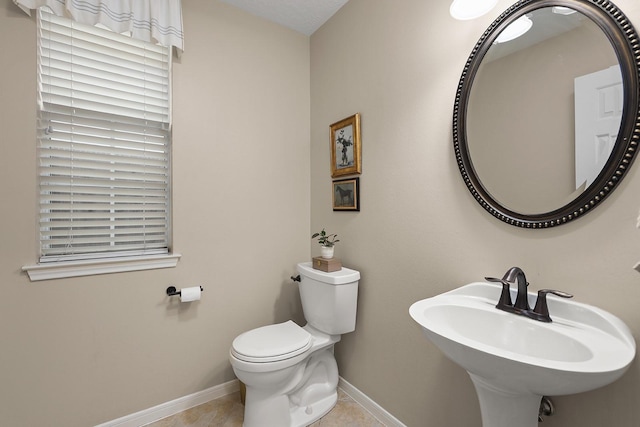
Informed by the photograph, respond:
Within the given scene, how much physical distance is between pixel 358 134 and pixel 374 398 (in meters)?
1.61

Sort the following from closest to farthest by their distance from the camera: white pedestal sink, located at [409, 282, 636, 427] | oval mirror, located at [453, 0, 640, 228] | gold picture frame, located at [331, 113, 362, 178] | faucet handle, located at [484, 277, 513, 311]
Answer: white pedestal sink, located at [409, 282, 636, 427]
oval mirror, located at [453, 0, 640, 228]
faucet handle, located at [484, 277, 513, 311]
gold picture frame, located at [331, 113, 362, 178]

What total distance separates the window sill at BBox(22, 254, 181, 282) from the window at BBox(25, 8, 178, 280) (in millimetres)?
60

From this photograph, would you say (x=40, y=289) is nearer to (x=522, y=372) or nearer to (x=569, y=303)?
(x=522, y=372)

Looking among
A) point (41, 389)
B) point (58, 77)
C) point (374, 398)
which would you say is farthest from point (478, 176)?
point (41, 389)

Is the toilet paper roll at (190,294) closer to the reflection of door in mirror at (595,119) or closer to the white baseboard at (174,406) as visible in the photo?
the white baseboard at (174,406)

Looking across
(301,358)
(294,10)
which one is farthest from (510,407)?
(294,10)

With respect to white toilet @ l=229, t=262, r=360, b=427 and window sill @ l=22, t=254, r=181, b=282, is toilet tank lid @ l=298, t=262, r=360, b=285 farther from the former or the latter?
window sill @ l=22, t=254, r=181, b=282

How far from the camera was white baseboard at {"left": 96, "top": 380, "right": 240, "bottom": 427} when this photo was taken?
5.52 feet

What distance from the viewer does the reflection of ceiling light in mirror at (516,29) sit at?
1.11 meters

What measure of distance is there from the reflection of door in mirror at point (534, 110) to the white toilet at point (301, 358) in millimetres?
975

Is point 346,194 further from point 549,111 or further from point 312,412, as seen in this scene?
point 312,412

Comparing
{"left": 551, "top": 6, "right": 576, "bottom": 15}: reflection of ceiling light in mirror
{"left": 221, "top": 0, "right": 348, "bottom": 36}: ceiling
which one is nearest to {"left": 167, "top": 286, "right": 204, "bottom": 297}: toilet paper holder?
{"left": 221, "top": 0, "right": 348, "bottom": 36}: ceiling

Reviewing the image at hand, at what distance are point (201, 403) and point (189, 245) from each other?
1.01m

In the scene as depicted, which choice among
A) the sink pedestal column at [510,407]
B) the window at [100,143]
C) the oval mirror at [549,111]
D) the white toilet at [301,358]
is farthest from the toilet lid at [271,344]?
the oval mirror at [549,111]
